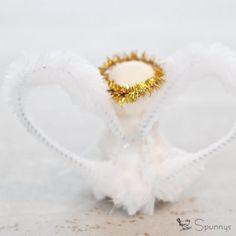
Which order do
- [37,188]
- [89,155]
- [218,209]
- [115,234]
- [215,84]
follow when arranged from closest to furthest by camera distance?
[115,234] < [218,209] < [37,188] < [89,155] < [215,84]

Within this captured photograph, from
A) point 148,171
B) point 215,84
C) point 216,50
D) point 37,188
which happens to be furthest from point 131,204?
point 215,84

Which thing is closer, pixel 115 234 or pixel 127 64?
pixel 115 234

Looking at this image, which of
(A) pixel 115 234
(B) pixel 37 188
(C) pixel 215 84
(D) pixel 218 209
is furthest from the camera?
(C) pixel 215 84

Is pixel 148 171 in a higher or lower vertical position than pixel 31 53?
lower

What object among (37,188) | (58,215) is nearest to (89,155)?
(37,188)

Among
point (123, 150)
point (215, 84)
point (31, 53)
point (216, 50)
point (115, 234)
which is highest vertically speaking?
point (215, 84)

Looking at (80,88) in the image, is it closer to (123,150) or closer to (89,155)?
(123,150)

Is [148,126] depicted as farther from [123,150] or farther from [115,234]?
[115,234]
